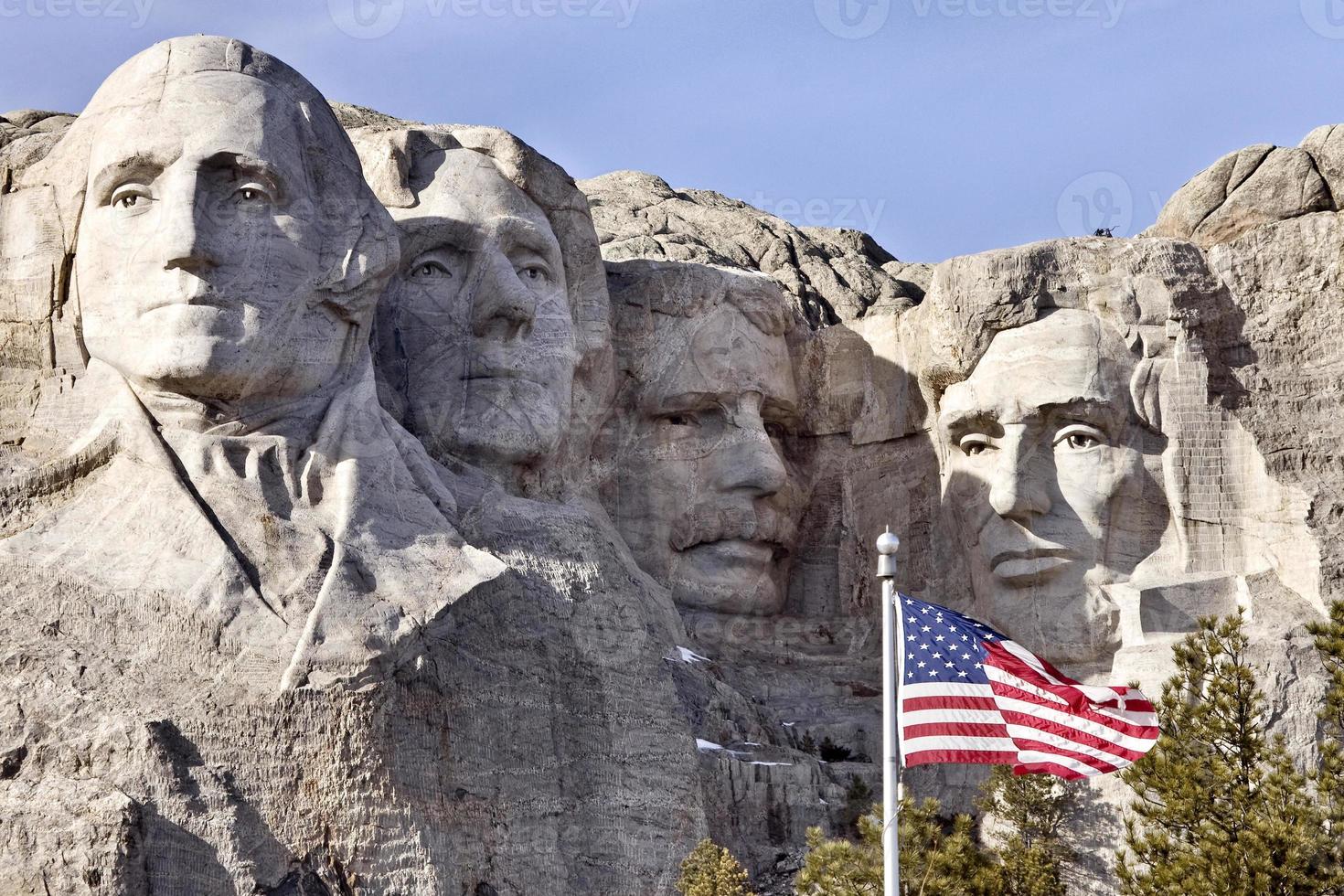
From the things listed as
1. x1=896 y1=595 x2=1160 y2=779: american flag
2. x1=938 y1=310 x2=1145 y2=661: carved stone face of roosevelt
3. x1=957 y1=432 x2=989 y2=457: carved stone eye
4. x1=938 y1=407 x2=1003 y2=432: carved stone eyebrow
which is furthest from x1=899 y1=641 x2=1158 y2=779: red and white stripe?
x1=957 y1=432 x2=989 y2=457: carved stone eye

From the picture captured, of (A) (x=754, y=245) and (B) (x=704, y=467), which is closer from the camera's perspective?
(B) (x=704, y=467)

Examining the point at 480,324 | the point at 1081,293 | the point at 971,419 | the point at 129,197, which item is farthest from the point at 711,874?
the point at 1081,293

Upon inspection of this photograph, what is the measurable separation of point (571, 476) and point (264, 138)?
479 cm

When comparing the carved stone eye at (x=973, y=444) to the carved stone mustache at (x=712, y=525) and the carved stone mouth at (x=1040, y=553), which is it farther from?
the carved stone mustache at (x=712, y=525)

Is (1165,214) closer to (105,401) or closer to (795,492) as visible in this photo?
(795,492)

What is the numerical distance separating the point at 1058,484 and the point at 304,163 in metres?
7.15

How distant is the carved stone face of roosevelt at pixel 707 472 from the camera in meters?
26.1

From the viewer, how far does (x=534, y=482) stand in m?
24.6

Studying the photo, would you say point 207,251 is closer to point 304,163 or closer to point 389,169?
point 304,163

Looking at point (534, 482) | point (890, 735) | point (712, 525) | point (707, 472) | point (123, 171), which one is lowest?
point (890, 735)

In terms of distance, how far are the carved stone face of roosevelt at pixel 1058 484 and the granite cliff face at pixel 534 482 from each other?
0.11 ft


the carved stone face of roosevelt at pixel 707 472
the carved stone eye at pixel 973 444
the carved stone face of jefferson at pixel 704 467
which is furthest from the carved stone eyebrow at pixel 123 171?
the carved stone eye at pixel 973 444

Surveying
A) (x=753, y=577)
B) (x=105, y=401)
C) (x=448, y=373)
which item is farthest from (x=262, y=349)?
(x=753, y=577)

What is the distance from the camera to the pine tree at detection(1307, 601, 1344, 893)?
68.3 ft
